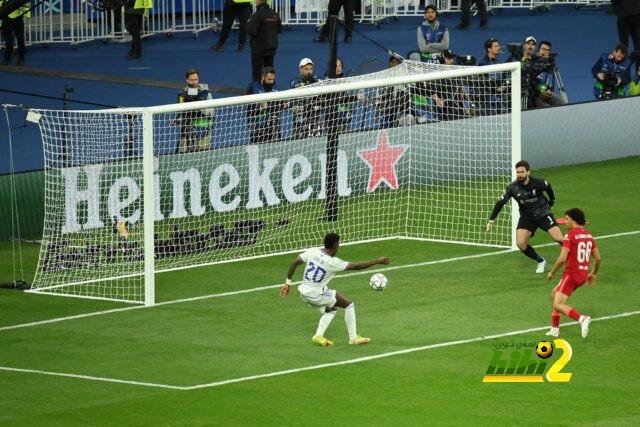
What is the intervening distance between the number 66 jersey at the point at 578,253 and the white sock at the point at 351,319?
259 centimetres

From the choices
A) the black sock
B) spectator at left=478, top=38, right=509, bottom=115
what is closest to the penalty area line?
the black sock

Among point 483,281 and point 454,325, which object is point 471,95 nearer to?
point 483,281

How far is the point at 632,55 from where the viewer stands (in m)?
34.2

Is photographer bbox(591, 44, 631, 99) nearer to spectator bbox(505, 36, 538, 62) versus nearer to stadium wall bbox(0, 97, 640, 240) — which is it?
stadium wall bbox(0, 97, 640, 240)

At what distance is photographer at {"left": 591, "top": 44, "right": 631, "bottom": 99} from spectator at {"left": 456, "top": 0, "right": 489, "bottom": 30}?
9.35m

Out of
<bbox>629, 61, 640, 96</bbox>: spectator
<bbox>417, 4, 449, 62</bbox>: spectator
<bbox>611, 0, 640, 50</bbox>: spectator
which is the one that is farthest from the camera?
<bbox>611, 0, 640, 50</bbox>: spectator

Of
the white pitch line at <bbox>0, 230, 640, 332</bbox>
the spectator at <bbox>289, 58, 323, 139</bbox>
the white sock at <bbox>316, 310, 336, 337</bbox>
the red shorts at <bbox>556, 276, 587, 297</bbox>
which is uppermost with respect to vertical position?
the spectator at <bbox>289, 58, 323, 139</bbox>

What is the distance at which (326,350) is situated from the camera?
65.8 ft

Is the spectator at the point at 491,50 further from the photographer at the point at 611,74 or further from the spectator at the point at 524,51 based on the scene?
the photographer at the point at 611,74

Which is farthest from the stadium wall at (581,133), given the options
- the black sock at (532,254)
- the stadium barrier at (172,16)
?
the stadium barrier at (172,16)

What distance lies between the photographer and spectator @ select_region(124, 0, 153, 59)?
38.5 meters

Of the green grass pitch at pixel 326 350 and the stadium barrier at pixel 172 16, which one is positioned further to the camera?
the stadium barrier at pixel 172 16

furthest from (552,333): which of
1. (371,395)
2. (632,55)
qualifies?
(632,55)

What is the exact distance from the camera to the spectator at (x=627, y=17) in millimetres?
36781
